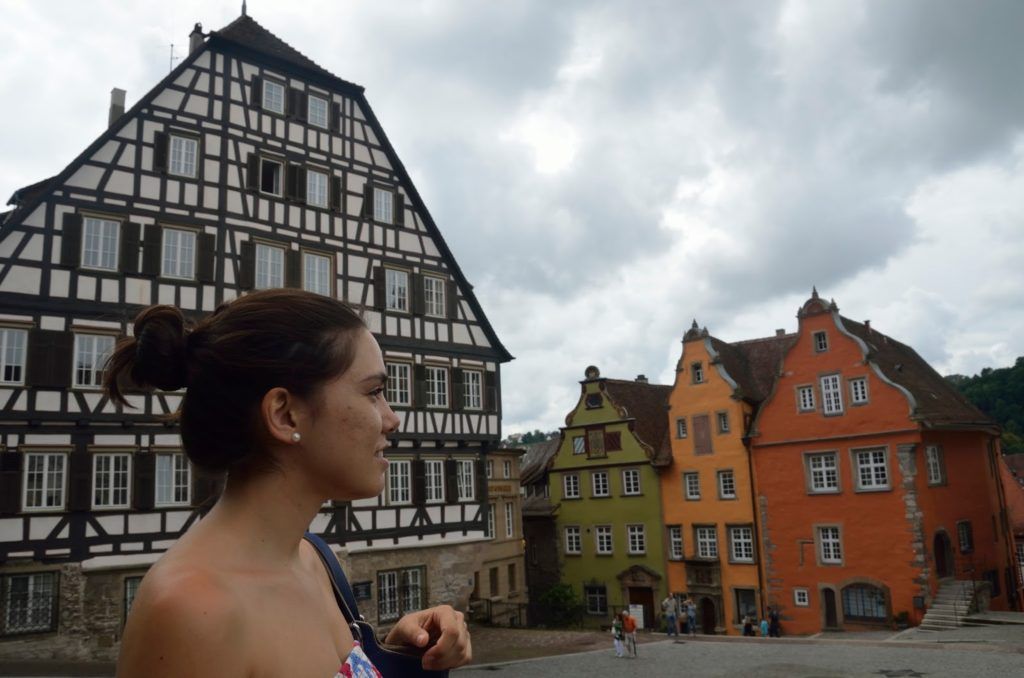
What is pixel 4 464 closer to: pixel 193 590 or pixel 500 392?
pixel 500 392

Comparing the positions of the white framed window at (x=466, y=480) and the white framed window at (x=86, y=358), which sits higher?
the white framed window at (x=86, y=358)

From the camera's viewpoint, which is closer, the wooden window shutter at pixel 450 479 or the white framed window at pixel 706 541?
the wooden window shutter at pixel 450 479

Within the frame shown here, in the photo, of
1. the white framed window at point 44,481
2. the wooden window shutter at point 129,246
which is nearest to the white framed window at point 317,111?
the wooden window shutter at point 129,246

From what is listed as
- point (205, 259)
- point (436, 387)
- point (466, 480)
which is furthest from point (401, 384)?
point (205, 259)

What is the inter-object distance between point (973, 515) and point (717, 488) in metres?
9.06

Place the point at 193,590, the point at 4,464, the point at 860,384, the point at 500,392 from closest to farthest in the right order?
1. the point at 193,590
2. the point at 4,464
3. the point at 500,392
4. the point at 860,384

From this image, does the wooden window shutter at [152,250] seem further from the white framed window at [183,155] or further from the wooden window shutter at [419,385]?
the wooden window shutter at [419,385]

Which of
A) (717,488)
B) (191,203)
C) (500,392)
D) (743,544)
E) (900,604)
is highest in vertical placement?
(191,203)

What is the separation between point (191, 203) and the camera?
19172 millimetres

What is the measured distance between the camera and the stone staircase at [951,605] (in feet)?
77.1

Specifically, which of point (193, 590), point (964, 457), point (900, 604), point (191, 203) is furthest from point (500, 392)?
point (193, 590)

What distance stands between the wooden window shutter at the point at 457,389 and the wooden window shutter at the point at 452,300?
1744 millimetres

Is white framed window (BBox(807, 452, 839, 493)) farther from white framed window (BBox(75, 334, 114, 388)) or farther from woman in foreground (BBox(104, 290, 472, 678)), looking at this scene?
woman in foreground (BBox(104, 290, 472, 678))

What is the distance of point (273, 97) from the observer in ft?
69.8
